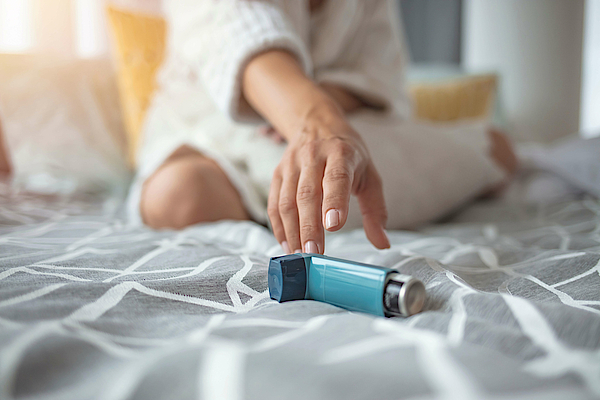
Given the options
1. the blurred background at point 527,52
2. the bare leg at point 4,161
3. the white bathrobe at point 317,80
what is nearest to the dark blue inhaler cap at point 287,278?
the white bathrobe at point 317,80

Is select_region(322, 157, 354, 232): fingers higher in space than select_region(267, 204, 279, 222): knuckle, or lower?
higher

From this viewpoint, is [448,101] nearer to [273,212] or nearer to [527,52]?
[527,52]

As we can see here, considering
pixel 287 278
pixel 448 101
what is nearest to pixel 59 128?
pixel 287 278

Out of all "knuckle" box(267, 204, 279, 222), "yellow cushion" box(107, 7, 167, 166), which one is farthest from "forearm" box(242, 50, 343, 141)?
"yellow cushion" box(107, 7, 167, 166)

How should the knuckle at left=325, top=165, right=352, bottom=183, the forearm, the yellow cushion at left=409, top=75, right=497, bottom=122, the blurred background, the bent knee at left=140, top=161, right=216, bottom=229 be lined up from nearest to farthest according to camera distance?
the knuckle at left=325, top=165, right=352, bottom=183, the forearm, the bent knee at left=140, top=161, right=216, bottom=229, the yellow cushion at left=409, top=75, right=497, bottom=122, the blurred background

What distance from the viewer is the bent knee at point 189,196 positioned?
732mm

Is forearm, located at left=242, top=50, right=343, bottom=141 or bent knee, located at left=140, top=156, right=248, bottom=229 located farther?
bent knee, located at left=140, top=156, right=248, bottom=229

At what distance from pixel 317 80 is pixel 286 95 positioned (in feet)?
1.17

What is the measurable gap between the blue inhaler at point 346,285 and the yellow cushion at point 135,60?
998mm

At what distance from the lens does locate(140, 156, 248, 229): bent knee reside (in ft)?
2.40

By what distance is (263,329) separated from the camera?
0.31 metres

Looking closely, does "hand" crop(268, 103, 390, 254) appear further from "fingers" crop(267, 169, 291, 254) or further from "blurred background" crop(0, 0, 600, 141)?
"blurred background" crop(0, 0, 600, 141)

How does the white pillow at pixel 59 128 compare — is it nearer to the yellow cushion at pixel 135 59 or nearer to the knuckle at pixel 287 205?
the yellow cushion at pixel 135 59

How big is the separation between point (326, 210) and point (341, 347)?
0.55ft
